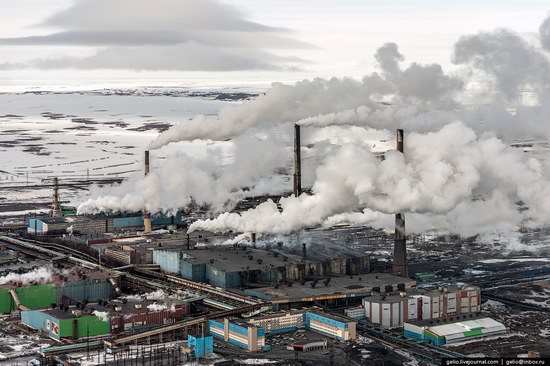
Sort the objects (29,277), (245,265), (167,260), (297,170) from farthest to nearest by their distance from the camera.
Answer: (297,170) → (167,260) → (245,265) → (29,277)

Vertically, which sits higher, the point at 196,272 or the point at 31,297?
the point at 196,272

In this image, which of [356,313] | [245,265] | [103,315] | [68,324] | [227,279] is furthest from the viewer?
[245,265]

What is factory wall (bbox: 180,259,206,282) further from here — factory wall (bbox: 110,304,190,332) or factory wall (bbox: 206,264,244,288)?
factory wall (bbox: 110,304,190,332)

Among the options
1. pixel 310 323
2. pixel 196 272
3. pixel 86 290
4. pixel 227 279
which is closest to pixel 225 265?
pixel 196 272

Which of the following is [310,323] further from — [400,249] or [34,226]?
[34,226]

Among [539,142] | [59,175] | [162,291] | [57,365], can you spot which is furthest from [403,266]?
[59,175]

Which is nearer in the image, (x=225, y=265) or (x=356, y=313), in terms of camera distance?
(x=356, y=313)

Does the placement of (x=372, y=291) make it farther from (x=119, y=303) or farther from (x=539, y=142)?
(x=539, y=142)

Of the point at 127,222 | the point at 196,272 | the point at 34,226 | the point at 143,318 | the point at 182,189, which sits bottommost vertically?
the point at 143,318
